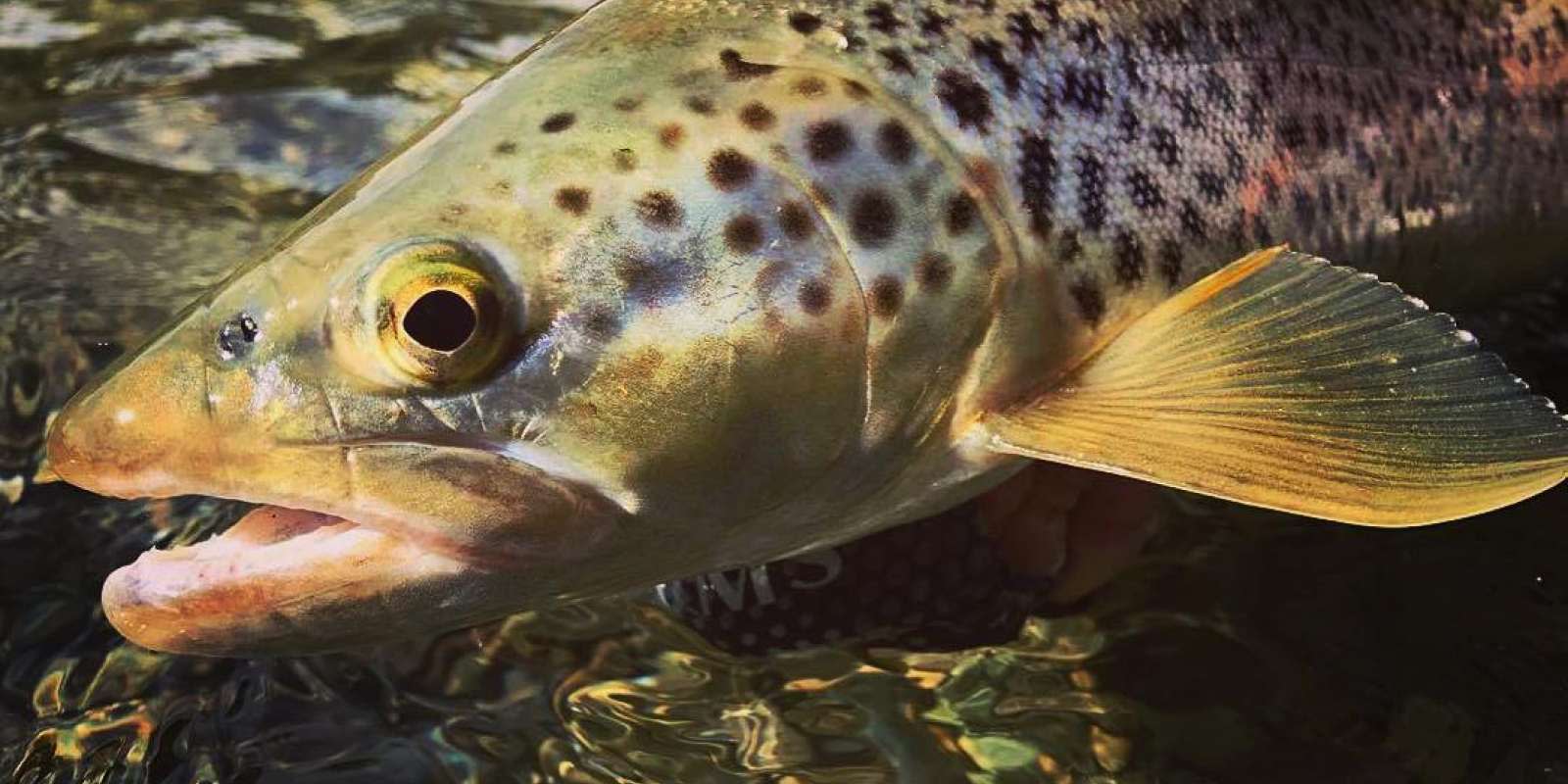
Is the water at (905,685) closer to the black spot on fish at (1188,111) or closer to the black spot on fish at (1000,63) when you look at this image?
the black spot on fish at (1188,111)

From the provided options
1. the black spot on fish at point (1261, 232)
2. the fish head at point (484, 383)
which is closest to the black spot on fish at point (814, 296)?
the fish head at point (484, 383)

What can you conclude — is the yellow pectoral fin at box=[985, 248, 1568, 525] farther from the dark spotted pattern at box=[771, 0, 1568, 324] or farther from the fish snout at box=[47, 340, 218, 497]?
the fish snout at box=[47, 340, 218, 497]

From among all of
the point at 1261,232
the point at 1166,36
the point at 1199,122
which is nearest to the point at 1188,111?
the point at 1199,122

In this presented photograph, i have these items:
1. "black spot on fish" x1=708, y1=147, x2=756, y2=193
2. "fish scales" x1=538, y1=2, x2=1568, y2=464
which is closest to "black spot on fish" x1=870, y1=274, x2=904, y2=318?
"fish scales" x1=538, y1=2, x2=1568, y2=464

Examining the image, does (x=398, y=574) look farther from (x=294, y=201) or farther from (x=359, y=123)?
(x=359, y=123)

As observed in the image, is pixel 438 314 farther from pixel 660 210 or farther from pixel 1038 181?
pixel 1038 181

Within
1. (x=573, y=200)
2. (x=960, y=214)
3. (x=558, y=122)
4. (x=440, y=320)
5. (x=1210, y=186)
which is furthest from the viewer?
(x=1210, y=186)
